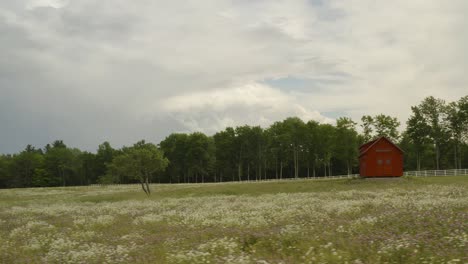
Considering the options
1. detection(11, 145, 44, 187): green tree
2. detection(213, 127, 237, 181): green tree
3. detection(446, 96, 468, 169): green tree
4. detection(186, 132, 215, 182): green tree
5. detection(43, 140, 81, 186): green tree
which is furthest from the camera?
detection(43, 140, 81, 186): green tree

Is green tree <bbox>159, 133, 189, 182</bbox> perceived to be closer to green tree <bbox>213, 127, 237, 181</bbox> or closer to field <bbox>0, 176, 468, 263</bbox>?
green tree <bbox>213, 127, 237, 181</bbox>

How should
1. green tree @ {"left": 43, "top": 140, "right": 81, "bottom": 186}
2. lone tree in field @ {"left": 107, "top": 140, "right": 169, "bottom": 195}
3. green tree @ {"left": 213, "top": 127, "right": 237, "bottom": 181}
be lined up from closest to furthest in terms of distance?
1. lone tree in field @ {"left": 107, "top": 140, "right": 169, "bottom": 195}
2. green tree @ {"left": 213, "top": 127, "right": 237, "bottom": 181}
3. green tree @ {"left": 43, "top": 140, "right": 81, "bottom": 186}

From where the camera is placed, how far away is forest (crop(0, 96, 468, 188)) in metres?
97.4

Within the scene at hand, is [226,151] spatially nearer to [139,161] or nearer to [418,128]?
[418,128]

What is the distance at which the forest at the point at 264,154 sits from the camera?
97.4m

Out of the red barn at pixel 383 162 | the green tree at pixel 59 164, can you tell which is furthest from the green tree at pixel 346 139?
the green tree at pixel 59 164

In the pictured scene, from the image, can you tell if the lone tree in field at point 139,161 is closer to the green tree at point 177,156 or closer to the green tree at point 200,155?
the green tree at point 200,155

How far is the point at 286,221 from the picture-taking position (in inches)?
843

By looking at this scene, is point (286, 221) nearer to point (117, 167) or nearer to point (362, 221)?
point (362, 221)

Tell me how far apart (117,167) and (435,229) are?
54.2 meters

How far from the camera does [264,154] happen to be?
133 m

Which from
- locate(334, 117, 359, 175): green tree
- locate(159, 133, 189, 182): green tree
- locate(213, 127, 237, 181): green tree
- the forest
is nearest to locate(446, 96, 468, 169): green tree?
the forest

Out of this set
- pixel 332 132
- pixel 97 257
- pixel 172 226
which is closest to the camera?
pixel 97 257

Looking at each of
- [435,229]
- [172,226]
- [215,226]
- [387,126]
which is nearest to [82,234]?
[172,226]
